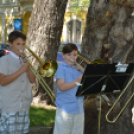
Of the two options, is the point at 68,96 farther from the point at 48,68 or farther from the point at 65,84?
the point at 48,68

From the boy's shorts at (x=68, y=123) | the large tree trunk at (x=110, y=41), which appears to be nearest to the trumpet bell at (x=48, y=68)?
the boy's shorts at (x=68, y=123)

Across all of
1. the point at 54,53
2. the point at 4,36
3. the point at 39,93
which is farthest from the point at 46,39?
the point at 4,36

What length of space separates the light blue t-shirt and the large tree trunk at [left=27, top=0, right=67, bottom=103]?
3.07m

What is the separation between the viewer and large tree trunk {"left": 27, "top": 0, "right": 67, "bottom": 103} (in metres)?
6.19

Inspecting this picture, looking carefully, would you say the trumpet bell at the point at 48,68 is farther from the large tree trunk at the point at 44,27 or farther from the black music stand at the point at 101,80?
the large tree trunk at the point at 44,27

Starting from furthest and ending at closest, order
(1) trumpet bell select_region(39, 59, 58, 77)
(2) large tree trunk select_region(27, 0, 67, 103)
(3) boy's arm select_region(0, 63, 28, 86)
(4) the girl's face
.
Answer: (2) large tree trunk select_region(27, 0, 67, 103)
(1) trumpet bell select_region(39, 59, 58, 77)
(3) boy's arm select_region(0, 63, 28, 86)
(4) the girl's face

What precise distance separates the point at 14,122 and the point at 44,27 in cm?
318

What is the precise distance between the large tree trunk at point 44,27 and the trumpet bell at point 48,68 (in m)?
2.71

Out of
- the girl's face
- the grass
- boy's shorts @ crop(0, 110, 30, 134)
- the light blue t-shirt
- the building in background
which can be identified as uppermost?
the girl's face

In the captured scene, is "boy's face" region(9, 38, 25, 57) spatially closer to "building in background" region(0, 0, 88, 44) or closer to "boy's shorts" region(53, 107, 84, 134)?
"boy's shorts" region(53, 107, 84, 134)

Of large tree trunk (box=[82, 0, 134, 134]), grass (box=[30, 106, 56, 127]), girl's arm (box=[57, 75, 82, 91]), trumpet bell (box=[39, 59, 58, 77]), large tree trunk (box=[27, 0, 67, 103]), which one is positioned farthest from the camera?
large tree trunk (box=[27, 0, 67, 103])

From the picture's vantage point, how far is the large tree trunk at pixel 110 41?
12.7 ft

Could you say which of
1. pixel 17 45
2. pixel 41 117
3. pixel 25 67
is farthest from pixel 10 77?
pixel 41 117

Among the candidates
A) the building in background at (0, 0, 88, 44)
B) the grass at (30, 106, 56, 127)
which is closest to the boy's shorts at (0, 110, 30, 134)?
the grass at (30, 106, 56, 127)
